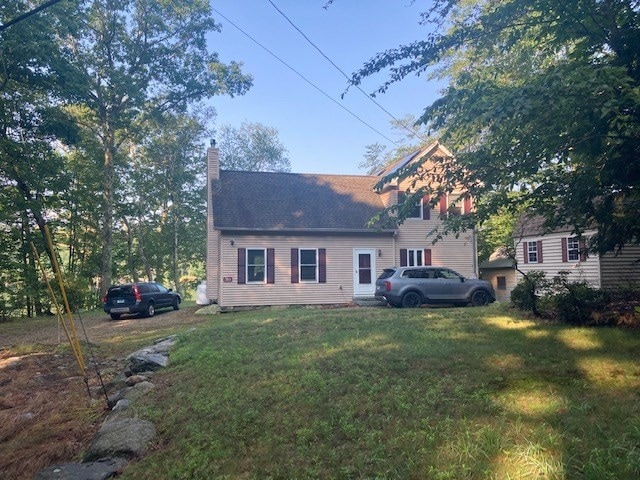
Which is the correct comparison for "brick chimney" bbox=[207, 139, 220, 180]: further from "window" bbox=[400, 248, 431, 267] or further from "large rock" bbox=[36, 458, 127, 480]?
"large rock" bbox=[36, 458, 127, 480]

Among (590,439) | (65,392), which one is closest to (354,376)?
(590,439)

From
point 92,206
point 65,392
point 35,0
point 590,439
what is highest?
point 35,0

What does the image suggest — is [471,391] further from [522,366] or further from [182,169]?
[182,169]

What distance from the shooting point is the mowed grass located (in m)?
3.45

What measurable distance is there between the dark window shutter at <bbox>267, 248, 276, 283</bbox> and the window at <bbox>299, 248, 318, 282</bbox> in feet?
3.83

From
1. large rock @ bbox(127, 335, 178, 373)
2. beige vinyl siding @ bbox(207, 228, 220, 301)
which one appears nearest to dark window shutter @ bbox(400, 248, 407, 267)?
beige vinyl siding @ bbox(207, 228, 220, 301)

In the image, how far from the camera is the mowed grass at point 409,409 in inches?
136

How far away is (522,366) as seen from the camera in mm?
5473

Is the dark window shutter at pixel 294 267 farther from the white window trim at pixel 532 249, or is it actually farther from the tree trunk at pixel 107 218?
the white window trim at pixel 532 249

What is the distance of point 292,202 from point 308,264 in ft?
10.4

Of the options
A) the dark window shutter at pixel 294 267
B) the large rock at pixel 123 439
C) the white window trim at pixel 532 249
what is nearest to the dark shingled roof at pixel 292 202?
the dark window shutter at pixel 294 267

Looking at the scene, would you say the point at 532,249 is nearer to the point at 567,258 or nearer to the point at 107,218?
the point at 567,258

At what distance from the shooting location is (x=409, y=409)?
14.6 ft

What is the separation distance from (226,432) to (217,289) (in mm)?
14405
